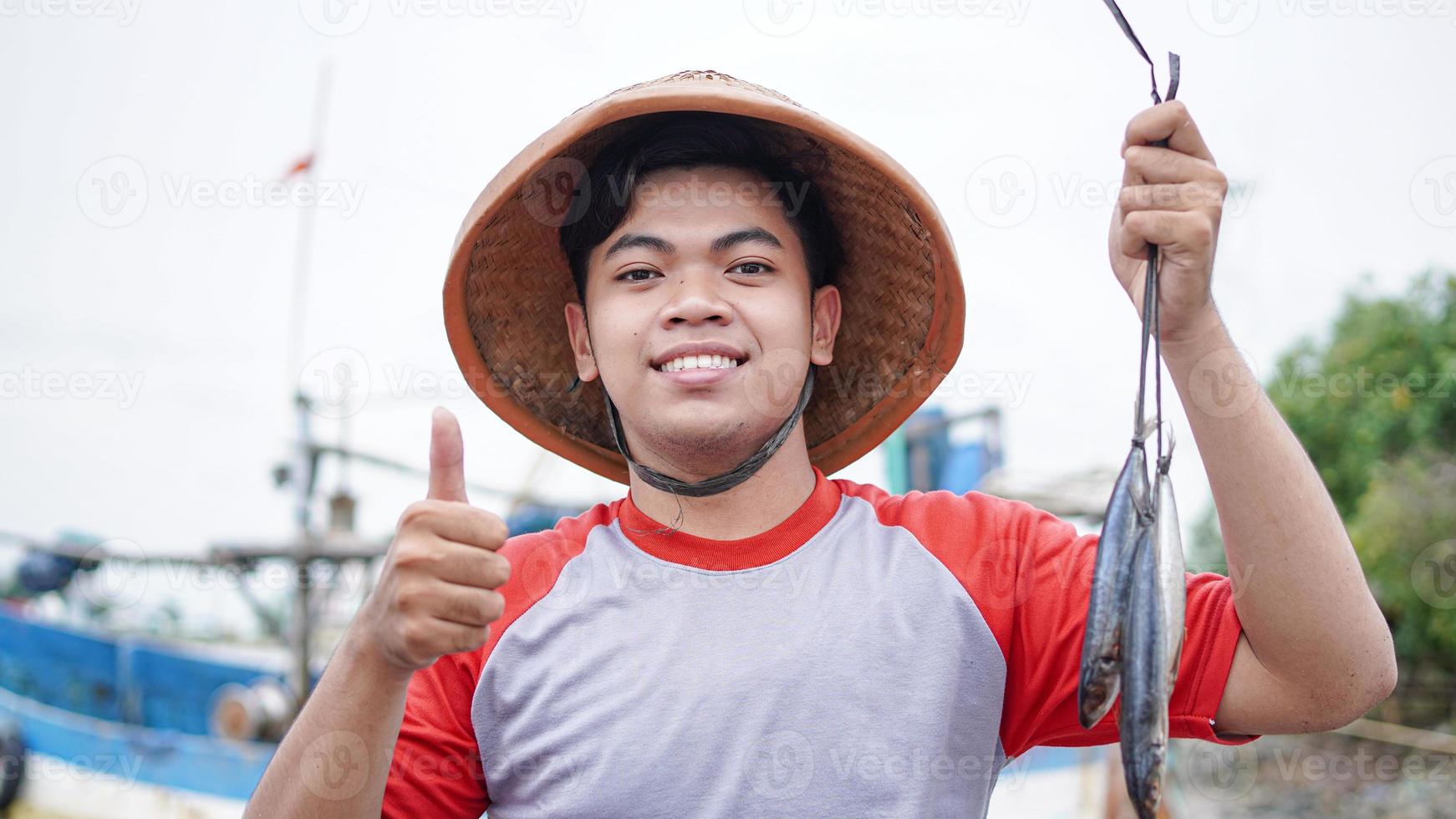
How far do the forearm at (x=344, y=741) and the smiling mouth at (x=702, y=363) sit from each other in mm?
836

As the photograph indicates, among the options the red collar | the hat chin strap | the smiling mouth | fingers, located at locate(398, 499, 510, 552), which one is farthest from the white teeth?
fingers, located at locate(398, 499, 510, 552)

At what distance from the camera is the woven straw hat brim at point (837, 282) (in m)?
2.24

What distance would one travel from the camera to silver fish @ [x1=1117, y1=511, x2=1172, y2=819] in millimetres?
1297

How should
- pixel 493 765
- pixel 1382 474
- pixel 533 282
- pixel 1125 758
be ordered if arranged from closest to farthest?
1. pixel 1125 758
2. pixel 493 765
3. pixel 533 282
4. pixel 1382 474

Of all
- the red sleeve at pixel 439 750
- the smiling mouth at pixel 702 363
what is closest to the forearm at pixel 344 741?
the red sleeve at pixel 439 750

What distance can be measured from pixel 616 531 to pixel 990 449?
893 cm

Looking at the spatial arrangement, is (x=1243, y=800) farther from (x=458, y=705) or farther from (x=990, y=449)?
(x=458, y=705)

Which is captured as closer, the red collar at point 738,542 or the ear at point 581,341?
the red collar at point 738,542

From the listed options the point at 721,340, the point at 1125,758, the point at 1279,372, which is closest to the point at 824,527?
the point at 721,340

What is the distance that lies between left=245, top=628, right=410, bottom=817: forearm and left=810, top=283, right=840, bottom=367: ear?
1296 millimetres

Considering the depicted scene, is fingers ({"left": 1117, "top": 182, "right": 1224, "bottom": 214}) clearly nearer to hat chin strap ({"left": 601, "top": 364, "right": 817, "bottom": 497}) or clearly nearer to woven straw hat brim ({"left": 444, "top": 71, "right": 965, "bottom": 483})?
woven straw hat brim ({"left": 444, "top": 71, "right": 965, "bottom": 483})

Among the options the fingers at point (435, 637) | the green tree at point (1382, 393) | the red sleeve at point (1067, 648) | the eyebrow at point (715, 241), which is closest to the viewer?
the fingers at point (435, 637)

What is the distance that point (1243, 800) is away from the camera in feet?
76.3

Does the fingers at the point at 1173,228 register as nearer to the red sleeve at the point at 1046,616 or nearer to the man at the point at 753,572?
the man at the point at 753,572
